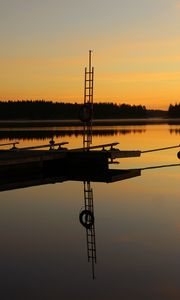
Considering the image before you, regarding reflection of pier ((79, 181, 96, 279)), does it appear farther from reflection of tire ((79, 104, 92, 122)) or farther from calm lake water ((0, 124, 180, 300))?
reflection of tire ((79, 104, 92, 122))

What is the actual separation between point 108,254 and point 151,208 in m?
4.75

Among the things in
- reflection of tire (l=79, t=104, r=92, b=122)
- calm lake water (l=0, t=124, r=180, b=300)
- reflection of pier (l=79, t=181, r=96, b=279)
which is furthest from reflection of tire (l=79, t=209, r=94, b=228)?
reflection of tire (l=79, t=104, r=92, b=122)

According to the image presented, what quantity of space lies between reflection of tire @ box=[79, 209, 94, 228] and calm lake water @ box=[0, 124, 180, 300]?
14 cm

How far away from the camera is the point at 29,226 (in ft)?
35.0

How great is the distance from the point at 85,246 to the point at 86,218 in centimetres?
268

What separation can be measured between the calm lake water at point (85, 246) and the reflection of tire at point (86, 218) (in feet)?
→ 0.47

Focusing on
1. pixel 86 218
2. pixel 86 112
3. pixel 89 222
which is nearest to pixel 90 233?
pixel 89 222

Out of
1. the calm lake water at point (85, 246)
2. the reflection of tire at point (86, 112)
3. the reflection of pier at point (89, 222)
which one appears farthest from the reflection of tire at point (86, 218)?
the reflection of tire at point (86, 112)

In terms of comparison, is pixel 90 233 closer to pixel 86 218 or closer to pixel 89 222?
pixel 89 222

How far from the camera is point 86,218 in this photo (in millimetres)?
11594

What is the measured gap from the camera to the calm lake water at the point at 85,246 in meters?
6.82

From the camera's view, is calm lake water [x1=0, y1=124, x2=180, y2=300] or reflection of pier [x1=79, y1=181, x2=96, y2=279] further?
reflection of pier [x1=79, y1=181, x2=96, y2=279]

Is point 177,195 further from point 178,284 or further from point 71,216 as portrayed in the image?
point 178,284

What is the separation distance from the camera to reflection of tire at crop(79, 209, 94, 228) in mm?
10995
